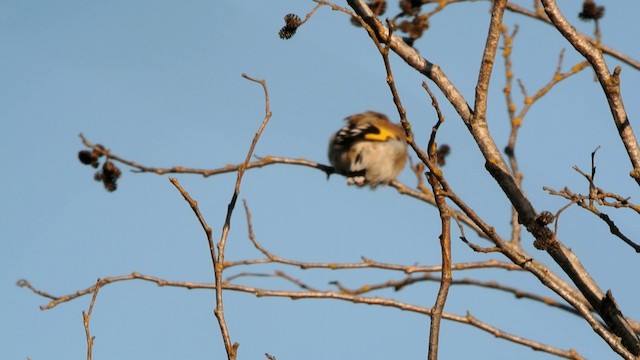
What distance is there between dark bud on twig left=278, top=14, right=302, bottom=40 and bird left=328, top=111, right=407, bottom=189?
166 inches

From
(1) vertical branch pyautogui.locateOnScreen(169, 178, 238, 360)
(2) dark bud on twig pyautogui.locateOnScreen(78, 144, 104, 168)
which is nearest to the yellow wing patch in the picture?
(2) dark bud on twig pyautogui.locateOnScreen(78, 144, 104, 168)

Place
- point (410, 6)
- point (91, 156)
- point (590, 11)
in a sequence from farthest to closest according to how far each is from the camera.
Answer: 1. point (91, 156)
2. point (590, 11)
3. point (410, 6)

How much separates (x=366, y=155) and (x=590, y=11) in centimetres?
242

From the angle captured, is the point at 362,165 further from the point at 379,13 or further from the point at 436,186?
the point at 436,186

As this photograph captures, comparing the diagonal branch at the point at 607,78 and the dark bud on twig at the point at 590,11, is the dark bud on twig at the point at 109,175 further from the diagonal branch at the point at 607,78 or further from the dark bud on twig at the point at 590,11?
the diagonal branch at the point at 607,78

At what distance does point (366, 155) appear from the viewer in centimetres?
836

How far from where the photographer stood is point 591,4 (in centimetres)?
662

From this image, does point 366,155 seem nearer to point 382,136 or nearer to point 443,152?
point 382,136

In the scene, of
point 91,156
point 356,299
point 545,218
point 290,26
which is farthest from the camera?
point 91,156

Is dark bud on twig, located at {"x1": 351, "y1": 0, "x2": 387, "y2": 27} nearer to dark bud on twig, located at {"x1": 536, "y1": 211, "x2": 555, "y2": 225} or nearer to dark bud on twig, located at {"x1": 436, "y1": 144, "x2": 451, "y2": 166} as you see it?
dark bud on twig, located at {"x1": 436, "y1": 144, "x2": 451, "y2": 166}

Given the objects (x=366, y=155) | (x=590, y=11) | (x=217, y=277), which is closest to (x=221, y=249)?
(x=217, y=277)

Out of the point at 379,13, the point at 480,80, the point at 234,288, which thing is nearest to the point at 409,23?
the point at 379,13

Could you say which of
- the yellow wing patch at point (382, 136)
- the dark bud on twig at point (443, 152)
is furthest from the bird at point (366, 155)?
the dark bud on twig at point (443, 152)

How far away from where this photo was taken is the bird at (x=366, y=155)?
27.4ft
